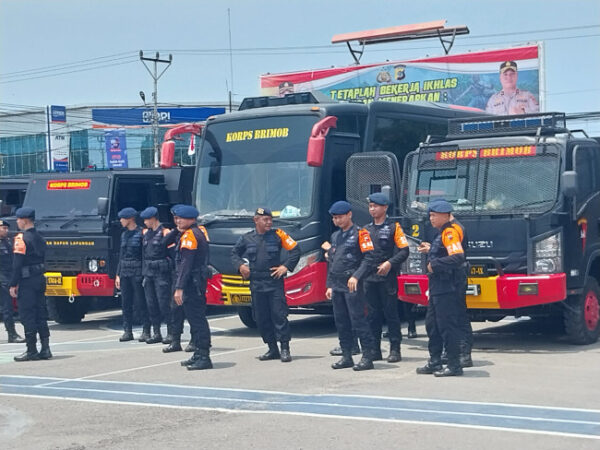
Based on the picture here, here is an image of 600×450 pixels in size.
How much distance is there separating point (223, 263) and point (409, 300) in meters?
3.14

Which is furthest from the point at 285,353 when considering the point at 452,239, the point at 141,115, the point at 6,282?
the point at 141,115

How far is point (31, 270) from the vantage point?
12477mm

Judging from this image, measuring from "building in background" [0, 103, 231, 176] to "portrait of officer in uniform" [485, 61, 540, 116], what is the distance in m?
42.0

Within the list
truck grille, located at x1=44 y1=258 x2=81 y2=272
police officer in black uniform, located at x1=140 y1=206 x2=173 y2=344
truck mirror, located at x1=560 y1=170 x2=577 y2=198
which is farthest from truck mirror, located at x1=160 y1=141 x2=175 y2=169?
truck mirror, located at x1=560 y1=170 x2=577 y2=198

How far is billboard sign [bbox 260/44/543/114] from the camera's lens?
34.0 metres

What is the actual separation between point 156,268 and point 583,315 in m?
5.82

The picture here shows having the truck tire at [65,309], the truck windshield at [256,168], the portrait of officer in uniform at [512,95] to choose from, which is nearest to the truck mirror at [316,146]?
the truck windshield at [256,168]

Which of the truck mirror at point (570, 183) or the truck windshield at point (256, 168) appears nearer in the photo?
the truck mirror at point (570, 183)

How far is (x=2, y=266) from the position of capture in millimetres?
15398

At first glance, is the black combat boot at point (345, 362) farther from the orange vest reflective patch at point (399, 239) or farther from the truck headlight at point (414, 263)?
the truck headlight at point (414, 263)

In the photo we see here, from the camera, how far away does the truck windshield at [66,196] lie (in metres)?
16.8

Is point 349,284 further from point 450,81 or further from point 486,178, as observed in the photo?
point 450,81

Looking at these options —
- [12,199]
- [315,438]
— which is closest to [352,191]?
[315,438]

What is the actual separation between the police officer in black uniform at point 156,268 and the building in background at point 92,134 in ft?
195
